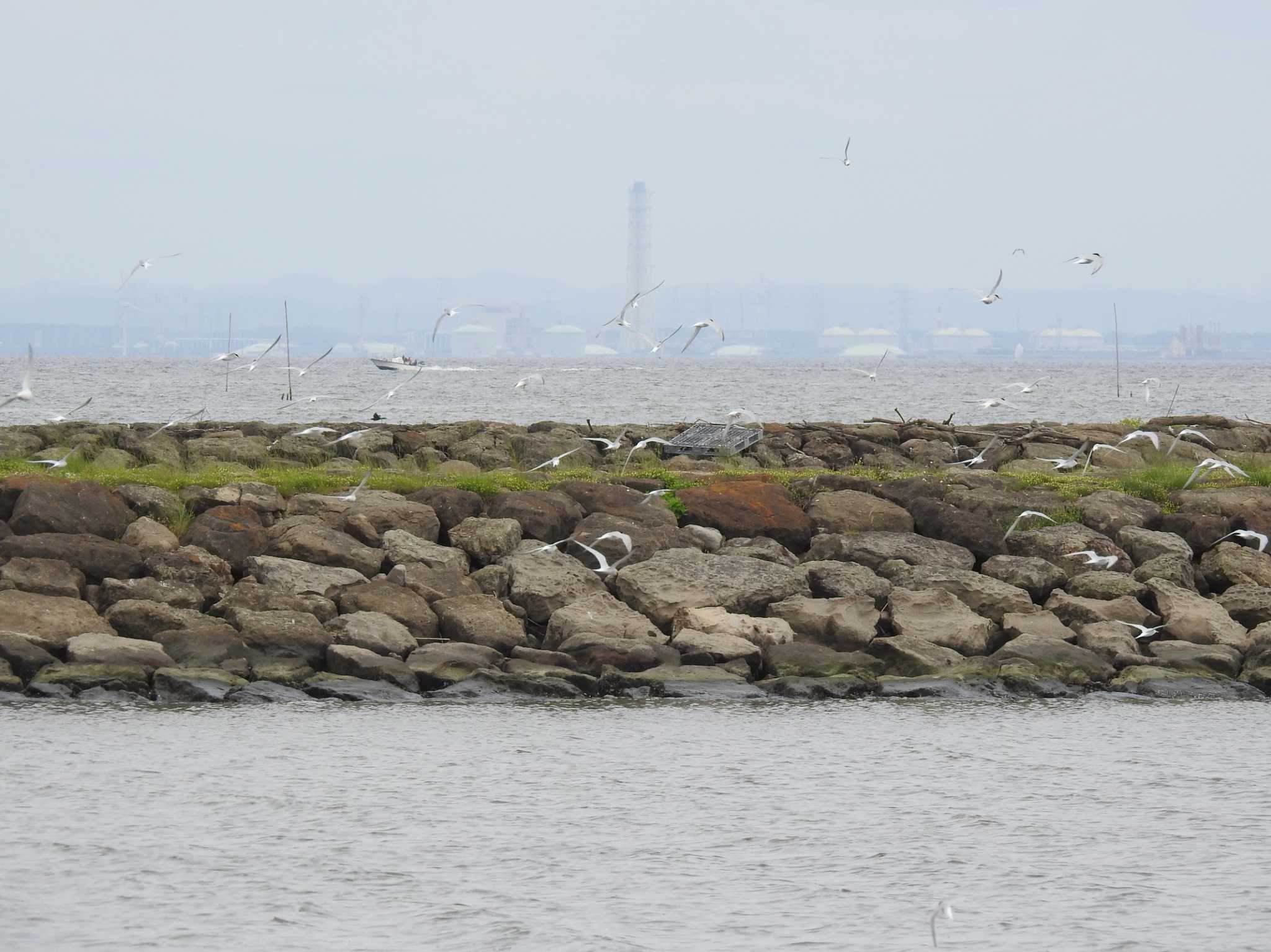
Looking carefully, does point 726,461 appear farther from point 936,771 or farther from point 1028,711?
point 936,771

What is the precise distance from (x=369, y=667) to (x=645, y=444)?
1312cm

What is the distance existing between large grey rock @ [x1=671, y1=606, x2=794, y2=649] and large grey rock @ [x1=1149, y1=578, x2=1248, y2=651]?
14.1ft

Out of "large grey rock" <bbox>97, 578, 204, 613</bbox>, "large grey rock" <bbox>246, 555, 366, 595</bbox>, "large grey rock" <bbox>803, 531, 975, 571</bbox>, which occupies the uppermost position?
"large grey rock" <bbox>803, 531, 975, 571</bbox>

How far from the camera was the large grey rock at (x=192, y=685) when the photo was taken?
16406 mm

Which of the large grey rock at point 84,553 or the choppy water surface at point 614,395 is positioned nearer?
the large grey rock at point 84,553

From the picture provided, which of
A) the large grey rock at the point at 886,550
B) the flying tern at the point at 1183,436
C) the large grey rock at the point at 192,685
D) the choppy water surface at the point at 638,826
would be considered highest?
the flying tern at the point at 1183,436

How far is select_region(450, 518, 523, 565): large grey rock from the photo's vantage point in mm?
20359

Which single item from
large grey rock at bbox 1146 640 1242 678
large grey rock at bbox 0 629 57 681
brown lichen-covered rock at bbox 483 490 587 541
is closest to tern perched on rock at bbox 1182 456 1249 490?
large grey rock at bbox 1146 640 1242 678

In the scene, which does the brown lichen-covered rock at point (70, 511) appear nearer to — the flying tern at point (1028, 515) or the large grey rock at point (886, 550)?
the large grey rock at point (886, 550)

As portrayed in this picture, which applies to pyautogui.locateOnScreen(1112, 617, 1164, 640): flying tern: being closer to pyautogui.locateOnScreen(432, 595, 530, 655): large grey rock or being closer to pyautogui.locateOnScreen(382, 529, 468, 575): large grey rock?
pyautogui.locateOnScreen(432, 595, 530, 655): large grey rock

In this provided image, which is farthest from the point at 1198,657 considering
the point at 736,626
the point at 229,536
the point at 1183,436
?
the point at 1183,436

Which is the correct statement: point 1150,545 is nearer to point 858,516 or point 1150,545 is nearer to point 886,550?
point 886,550

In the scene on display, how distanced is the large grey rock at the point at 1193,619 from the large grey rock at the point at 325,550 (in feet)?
29.8

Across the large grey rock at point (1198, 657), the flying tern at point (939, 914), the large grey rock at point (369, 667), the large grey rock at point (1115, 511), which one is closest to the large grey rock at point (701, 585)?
the large grey rock at point (369, 667)
